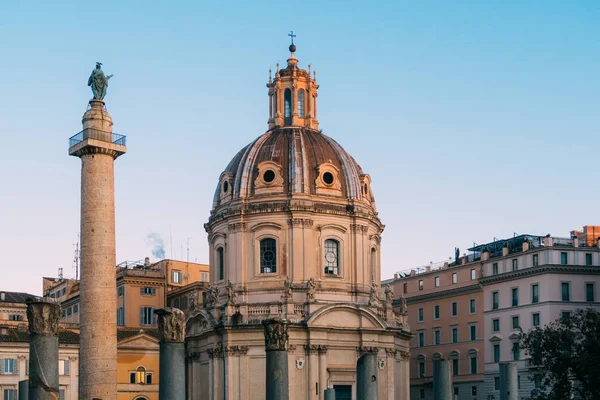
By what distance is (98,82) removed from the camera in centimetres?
5350

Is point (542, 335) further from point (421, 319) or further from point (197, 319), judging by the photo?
point (421, 319)

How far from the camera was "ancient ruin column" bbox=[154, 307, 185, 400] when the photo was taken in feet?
124

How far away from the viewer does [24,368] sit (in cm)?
8175

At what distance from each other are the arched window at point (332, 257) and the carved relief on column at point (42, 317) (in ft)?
155

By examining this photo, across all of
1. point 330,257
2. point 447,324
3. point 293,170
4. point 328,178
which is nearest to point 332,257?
point 330,257

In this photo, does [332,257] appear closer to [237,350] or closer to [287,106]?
[237,350]

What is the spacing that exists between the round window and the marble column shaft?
41382mm

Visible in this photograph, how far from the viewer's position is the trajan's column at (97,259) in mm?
49969

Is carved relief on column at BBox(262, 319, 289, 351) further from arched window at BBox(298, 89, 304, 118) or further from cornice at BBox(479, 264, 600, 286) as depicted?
cornice at BBox(479, 264, 600, 286)

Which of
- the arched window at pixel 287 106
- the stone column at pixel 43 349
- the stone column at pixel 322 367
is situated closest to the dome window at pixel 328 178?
the arched window at pixel 287 106

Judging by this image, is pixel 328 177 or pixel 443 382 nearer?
pixel 443 382

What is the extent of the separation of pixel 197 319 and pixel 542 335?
27112 mm

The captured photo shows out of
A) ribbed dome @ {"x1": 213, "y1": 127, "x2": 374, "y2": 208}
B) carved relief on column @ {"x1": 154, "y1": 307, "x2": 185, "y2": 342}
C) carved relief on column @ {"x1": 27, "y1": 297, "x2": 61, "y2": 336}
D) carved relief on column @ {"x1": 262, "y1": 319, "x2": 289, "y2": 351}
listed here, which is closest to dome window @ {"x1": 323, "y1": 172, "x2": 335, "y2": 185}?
ribbed dome @ {"x1": 213, "y1": 127, "x2": 374, "y2": 208}

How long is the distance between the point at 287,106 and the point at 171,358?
50876 millimetres
